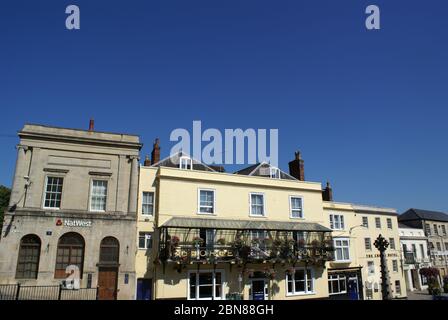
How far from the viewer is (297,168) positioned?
36.2 meters

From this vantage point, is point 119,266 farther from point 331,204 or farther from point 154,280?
point 331,204

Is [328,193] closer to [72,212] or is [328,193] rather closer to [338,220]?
[338,220]

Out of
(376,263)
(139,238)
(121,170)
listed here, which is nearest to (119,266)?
(139,238)

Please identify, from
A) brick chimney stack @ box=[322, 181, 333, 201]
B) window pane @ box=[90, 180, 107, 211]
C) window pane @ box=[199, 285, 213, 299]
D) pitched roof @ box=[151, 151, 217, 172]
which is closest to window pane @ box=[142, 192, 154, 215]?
window pane @ box=[90, 180, 107, 211]

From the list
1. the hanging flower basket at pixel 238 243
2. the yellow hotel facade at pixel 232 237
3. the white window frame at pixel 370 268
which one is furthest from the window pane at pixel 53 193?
the white window frame at pixel 370 268

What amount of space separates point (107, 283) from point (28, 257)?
546cm

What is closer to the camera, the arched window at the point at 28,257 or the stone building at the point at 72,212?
the arched window at the point at 28,257

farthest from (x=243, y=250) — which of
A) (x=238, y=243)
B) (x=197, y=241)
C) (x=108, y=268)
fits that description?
(x=108, y=268)

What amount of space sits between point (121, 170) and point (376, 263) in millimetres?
30083

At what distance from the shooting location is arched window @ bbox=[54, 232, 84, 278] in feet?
76.4

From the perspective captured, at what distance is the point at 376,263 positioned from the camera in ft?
127

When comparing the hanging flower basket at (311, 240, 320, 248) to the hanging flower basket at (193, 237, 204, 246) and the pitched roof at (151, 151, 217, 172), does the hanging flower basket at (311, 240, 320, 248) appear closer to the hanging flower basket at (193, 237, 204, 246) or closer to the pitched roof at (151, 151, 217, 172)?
the hanging flower basket at (193, 237, 204, 246)

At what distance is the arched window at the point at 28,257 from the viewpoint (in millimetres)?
22531

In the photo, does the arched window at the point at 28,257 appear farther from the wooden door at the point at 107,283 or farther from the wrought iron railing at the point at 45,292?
the wooden door at the point at 107,283
